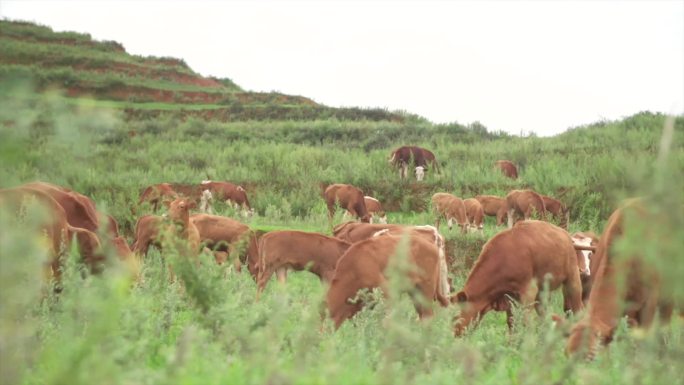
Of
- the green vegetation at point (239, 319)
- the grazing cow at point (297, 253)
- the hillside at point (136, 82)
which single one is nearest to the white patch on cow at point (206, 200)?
the green vegetation at point (239, 319)

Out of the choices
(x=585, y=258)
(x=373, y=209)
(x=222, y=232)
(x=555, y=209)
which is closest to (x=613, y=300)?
(x=585, y=258)

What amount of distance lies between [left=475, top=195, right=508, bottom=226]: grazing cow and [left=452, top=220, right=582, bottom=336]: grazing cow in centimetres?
1186

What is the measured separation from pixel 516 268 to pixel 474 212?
39.3ft

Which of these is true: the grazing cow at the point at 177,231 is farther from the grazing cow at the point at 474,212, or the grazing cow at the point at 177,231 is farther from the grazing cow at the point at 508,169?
the grazing cow at the point at 508,169

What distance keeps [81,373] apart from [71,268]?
2.43m

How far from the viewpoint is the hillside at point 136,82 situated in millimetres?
47906

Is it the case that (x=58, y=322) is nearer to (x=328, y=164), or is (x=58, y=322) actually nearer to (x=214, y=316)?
(x=214, y=316)

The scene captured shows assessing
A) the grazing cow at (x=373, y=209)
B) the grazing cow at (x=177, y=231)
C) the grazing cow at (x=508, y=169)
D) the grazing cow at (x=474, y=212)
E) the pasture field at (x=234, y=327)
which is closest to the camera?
the pasture field at (x=234, y=327)

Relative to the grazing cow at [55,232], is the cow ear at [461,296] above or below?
below

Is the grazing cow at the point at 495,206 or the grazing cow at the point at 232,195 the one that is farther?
the grazing cow at the point at 232,195

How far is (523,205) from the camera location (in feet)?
65.9

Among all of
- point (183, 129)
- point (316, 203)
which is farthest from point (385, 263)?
point (183, 129)

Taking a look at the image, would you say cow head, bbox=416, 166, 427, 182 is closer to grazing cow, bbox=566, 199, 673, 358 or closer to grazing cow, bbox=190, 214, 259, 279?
grazing cow, bbox=190, 214, 259, 279

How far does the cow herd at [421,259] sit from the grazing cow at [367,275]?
0.04ft
